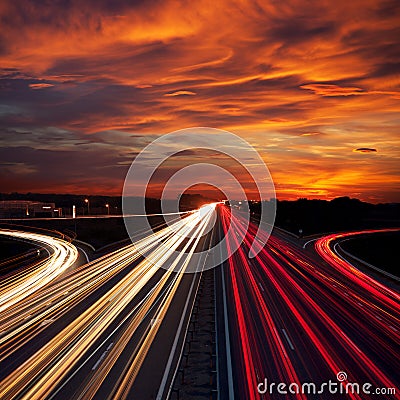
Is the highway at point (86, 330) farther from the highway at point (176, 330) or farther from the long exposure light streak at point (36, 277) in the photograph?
the long exposure light streak at point (36, 277)

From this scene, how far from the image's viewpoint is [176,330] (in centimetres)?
2288

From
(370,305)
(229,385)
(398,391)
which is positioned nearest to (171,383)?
(229,385)

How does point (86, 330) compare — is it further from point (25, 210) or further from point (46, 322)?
point (25, 210)

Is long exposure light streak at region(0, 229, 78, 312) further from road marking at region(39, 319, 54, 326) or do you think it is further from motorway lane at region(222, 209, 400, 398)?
motorway lane at region(222, 209, 400, 398)

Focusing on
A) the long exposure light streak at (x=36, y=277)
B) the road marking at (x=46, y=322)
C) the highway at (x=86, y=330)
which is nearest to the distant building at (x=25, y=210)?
the long exposure light streak at (x=36, y=277)

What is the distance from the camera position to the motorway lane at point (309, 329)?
17016 millimetres

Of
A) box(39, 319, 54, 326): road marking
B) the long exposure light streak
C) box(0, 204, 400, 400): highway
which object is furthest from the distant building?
box(39, 319, 54, 326): road marking

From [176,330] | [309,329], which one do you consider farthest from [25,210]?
[309,329]

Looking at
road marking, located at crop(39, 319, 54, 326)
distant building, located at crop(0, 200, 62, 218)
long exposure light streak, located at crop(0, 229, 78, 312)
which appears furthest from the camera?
distant building, located at crop(0, 200, 62, 218)

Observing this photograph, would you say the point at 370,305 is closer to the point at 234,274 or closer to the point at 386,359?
the point at 386,359

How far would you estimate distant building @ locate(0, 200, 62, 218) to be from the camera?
5402 inches

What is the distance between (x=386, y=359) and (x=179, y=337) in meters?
8.57

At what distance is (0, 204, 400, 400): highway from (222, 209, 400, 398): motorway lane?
0.05 m

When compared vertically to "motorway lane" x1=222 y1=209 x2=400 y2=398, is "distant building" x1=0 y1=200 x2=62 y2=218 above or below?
above
